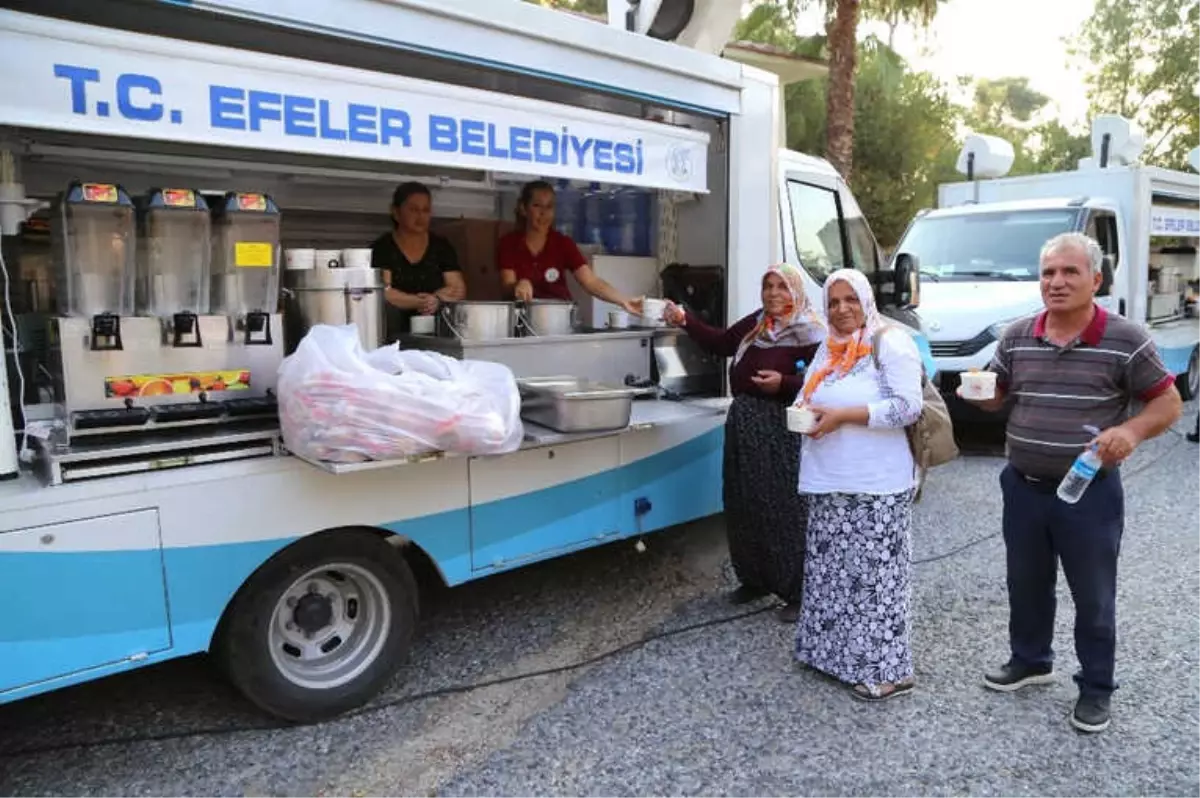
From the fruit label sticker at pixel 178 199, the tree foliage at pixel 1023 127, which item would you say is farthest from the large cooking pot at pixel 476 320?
the tree foliage at pixel 1023 127

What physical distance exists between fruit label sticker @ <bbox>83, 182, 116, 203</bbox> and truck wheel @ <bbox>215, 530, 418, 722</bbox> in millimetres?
1194

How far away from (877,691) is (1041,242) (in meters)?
6.07

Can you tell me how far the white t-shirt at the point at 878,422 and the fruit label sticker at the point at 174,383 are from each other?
1.98 m

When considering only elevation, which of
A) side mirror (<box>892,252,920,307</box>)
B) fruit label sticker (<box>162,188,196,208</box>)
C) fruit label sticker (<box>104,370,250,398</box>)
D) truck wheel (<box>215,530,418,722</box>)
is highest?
fruit label sticker (<box>162,188,196,208</box>)

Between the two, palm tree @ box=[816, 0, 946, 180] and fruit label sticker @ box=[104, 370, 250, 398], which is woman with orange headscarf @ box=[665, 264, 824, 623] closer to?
fruit label sticker @ box=[104, 370, 250, 398]

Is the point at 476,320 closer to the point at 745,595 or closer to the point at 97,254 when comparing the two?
the point at 97,254

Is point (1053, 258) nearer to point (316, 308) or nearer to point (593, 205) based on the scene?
point (316, 308)

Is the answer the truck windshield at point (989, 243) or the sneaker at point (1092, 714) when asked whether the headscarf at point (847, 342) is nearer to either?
the sneaker at point (1092, 714)

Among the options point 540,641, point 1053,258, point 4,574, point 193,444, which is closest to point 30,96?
point 193,444

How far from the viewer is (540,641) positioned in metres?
3.81

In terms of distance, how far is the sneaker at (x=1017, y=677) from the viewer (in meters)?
3.33

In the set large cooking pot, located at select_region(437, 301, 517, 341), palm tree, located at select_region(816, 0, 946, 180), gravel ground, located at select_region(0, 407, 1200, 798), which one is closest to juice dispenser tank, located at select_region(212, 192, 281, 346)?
large cooking pot, located at select_region(437, 301, 517, 341)

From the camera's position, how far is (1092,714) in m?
3.03

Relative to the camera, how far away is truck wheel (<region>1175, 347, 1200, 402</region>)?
9.86 m
